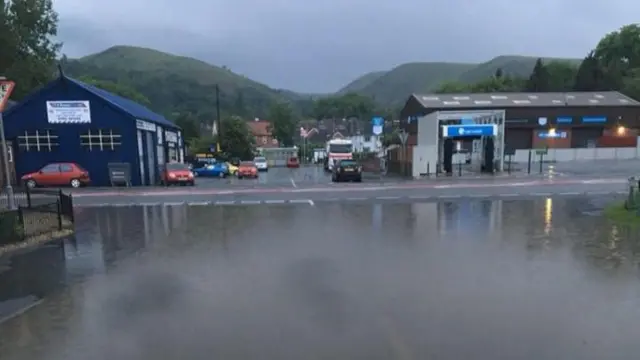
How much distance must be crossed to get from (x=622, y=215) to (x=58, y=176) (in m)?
26.9

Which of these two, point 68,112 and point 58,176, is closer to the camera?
point 58,176

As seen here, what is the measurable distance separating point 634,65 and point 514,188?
82.5 meters

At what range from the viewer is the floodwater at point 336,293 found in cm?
534

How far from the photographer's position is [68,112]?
28328 mm

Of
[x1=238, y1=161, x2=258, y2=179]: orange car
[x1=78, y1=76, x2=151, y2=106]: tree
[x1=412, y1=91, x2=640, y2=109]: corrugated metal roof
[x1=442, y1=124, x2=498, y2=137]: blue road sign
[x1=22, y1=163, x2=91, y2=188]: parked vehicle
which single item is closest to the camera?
[x1=22, y1=163, x2=91, y2=188]: parked vehicle

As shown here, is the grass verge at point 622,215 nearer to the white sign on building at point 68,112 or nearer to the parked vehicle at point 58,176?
the parked vehicle at point 58,176

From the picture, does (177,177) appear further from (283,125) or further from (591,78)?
(283,125)

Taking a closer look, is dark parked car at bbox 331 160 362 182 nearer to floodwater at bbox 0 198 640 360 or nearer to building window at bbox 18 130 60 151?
floodwater at bbox 0 198 640 360

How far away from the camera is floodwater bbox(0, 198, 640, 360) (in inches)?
210

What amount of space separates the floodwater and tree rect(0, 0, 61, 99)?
40663 mm

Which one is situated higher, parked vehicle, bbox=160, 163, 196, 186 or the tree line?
the tree line

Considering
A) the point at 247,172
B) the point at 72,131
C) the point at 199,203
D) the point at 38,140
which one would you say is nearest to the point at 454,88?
the point at 247,172

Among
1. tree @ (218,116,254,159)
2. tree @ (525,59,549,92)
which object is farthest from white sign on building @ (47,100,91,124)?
tree @ (525,59,549,92)

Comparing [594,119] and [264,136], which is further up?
[594,119]
